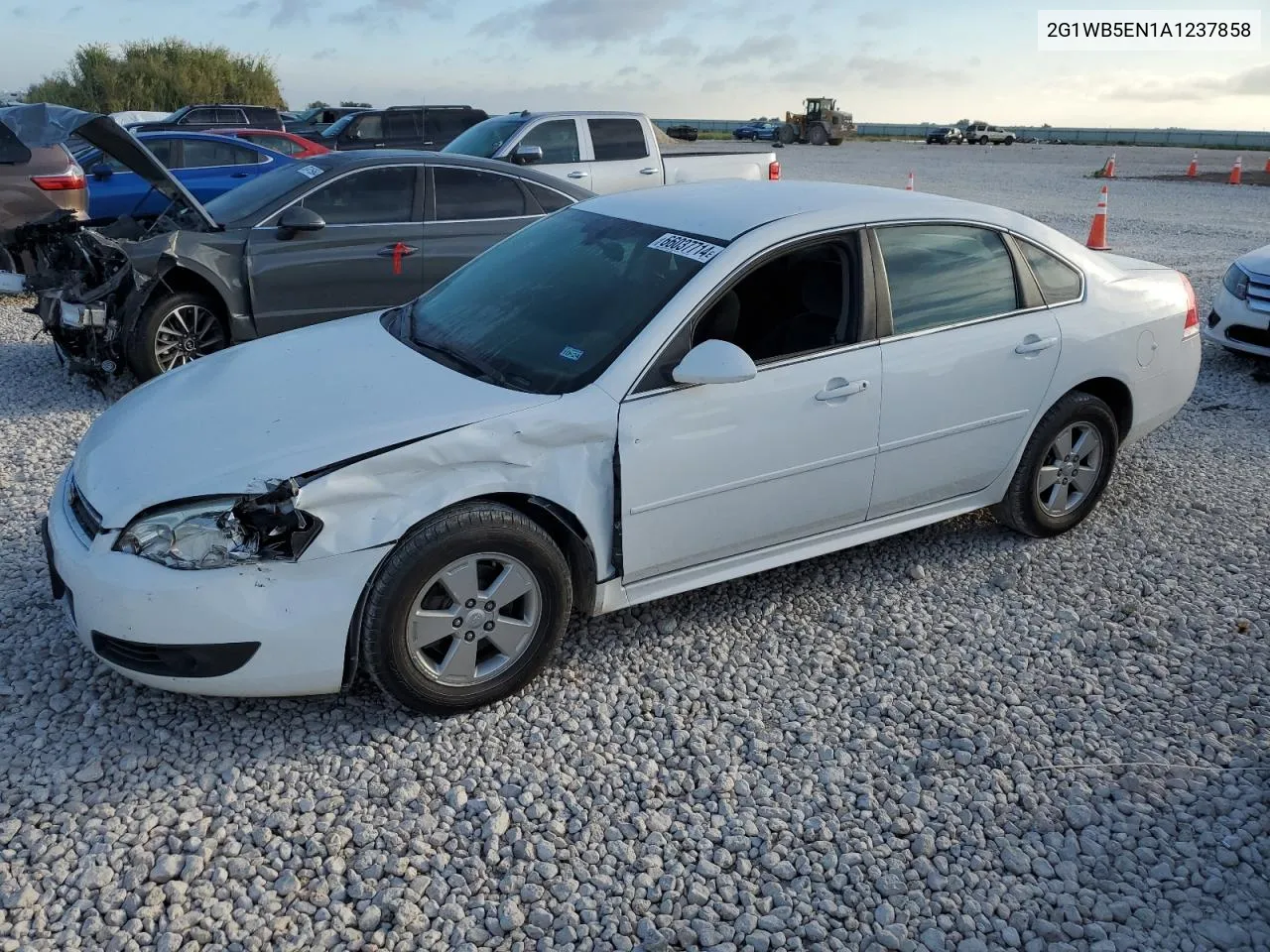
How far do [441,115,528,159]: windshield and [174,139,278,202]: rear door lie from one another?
2.15 m

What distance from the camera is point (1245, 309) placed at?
26.5 ft

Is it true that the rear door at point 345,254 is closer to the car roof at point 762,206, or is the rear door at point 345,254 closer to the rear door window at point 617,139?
the car roof at point 762,206

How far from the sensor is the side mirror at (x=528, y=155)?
11.3 meters

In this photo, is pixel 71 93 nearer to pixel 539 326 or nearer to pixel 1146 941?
pixel 539 326

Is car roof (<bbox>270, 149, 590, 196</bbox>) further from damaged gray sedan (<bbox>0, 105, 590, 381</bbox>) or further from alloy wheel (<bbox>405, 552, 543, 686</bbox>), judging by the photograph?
alloy wheel (<bbox>405, 552, 543, 686</bbox>)

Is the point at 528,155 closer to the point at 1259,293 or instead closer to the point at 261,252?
the point at 261,252

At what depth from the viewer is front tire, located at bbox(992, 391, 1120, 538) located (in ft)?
16.0

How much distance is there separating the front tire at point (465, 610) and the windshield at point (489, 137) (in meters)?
9.09

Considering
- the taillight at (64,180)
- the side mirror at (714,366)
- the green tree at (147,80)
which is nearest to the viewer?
the side mirror at (714,366)

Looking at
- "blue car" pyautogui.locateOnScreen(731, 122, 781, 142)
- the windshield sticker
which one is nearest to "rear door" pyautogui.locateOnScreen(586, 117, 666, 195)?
the windshield sticker

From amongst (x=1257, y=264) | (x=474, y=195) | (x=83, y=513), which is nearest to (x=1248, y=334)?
(x=1257, y=264)

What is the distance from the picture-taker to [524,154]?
11.3 metres

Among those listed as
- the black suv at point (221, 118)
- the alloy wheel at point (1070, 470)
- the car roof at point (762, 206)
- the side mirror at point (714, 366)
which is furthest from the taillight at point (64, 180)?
the black suv at point (221, 118)

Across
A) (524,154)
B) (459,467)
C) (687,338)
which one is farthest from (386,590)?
(524,154)
